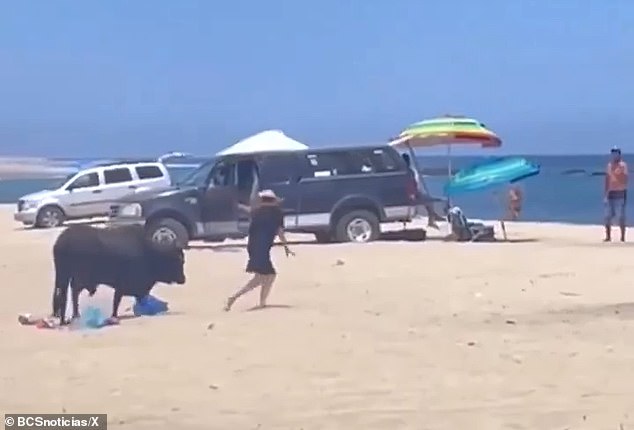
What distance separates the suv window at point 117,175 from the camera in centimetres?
3161

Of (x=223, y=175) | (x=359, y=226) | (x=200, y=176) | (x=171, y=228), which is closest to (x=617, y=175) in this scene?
(x=359, y=226)

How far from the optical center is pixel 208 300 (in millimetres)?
15164

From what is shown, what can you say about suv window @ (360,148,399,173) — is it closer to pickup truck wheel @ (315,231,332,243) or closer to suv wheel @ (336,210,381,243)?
suv wheel @ (336,210,381,243)

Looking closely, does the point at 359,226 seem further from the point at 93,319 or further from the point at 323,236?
the point at 93,319

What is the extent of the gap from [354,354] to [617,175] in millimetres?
Result: 12990

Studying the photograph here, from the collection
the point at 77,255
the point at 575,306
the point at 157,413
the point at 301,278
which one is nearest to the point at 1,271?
the point at 301,278

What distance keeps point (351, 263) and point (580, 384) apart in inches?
406

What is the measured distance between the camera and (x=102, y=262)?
13.0m

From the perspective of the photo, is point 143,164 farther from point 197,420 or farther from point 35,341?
point 197,420

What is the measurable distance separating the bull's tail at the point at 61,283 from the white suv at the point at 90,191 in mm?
18249

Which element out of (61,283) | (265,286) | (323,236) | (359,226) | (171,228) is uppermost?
(61,283)

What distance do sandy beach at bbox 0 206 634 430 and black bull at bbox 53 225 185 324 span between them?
1.44 feet

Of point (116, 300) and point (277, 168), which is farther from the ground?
point (277, 168)

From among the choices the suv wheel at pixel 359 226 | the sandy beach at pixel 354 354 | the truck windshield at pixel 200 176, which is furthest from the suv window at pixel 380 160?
the sandy beach at pixel 354 354
